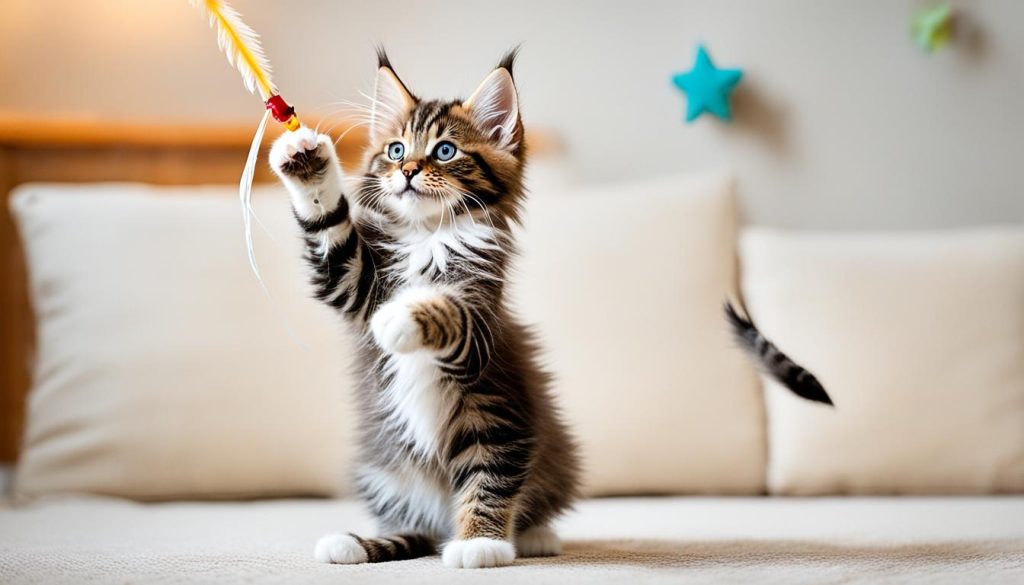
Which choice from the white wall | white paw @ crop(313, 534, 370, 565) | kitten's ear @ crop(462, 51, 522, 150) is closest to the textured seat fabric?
white paw @ crop(313, 534, 370, 565)

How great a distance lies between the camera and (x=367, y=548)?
3.76 ft

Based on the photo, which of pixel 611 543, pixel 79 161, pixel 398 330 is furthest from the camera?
pixel 79 161

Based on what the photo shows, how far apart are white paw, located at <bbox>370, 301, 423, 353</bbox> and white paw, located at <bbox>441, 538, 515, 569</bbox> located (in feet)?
0.79

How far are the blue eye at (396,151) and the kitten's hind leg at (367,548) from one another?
48 centimetres

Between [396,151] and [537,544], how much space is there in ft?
1.78

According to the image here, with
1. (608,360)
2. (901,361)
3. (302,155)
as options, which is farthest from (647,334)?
(302,155)

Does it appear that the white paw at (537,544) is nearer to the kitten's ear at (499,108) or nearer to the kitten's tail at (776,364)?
the kitten's tail at (776,364)

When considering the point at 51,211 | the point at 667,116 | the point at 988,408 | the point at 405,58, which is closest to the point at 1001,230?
the point at 988,408

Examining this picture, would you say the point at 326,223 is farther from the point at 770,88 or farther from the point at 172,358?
the point at 770,88

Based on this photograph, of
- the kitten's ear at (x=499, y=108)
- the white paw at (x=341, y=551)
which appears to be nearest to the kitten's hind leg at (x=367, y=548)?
the white paw at (x=341, y=551)

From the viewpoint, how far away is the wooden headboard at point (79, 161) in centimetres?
220

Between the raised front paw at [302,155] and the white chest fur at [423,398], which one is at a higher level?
the raised front paw at [302,155]

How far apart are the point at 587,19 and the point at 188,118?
1.00 meters

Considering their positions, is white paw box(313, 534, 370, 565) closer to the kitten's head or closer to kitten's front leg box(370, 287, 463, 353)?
kitten's front leg box(370, 287, 463, 353)
